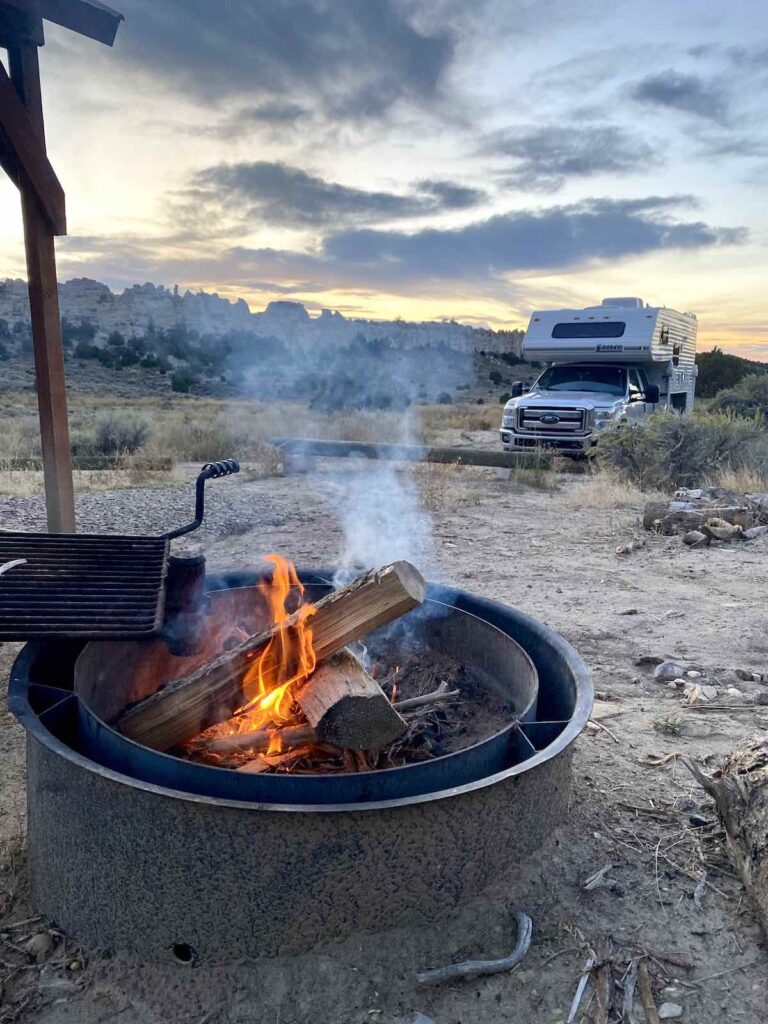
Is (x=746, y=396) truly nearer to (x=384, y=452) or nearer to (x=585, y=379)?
(x=585, y=379)

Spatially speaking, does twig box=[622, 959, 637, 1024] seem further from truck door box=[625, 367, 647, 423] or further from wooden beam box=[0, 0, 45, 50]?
truck door box=[625, 367, 647, 423]

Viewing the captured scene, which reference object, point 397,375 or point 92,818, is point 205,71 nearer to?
point 92,818

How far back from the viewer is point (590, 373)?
14039 millimetres

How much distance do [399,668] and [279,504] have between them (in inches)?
237

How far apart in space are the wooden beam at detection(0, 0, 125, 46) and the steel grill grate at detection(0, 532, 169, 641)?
2.53 metres

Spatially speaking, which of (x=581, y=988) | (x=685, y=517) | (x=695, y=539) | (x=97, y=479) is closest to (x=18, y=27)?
(x=581, y=988)

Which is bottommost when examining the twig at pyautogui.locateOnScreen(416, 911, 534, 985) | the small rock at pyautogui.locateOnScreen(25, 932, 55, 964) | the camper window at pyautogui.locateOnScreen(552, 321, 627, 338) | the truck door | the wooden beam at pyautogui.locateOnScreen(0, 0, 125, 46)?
the small rock at pyautogui.locateOnScreen(25, 932, 55, 964)

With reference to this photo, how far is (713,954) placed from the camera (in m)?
2.12

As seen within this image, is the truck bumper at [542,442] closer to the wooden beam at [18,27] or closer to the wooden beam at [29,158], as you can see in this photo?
the wooden beam at [29,158]

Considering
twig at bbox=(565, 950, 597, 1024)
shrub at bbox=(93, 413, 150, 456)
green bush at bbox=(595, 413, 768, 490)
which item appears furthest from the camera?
shrub at bbox=(93, 413, 150, 456)

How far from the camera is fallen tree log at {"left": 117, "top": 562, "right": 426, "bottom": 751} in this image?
8.27ft

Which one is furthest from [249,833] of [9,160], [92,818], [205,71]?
[205,71]

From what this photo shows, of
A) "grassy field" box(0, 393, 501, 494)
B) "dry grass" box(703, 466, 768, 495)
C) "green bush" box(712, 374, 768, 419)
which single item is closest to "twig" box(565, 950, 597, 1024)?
"dry grass" box(703, 466, 768, 495)

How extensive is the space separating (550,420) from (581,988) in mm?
11361
